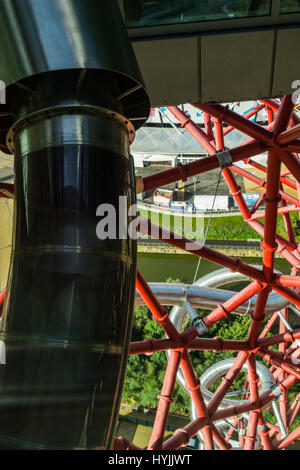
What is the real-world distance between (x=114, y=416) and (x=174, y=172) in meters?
4.57

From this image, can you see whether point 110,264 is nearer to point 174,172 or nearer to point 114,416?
point 114,416

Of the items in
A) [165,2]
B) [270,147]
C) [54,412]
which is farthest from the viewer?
[270,147]

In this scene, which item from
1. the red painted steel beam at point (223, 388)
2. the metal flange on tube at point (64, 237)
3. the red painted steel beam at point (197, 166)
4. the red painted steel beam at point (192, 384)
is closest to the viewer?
the metal flange on tube at point (64, 237)

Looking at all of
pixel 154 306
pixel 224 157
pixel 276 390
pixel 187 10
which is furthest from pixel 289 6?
pixel 276 390

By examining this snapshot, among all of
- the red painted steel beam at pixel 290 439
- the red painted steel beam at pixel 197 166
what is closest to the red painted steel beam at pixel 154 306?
the red painted steel beam at pixel 197 166

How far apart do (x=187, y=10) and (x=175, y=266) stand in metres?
28.6

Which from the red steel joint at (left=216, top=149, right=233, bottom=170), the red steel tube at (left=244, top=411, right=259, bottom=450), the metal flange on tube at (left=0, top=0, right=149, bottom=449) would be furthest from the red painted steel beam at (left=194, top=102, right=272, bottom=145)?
the red steel tube at (left=244, top=411, right=259, bottom=450)

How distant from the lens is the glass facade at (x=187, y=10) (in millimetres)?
4805

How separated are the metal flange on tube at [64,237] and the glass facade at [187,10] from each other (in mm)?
2104

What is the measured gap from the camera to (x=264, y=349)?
1030 centimetres

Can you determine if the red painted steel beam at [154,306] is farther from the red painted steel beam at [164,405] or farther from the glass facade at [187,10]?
the glass facade at [187,10]

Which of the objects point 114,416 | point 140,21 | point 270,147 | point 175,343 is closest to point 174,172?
point 270,147

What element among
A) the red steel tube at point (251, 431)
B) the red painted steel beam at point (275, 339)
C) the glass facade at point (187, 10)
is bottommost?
the red steel tube at point (251, 431)

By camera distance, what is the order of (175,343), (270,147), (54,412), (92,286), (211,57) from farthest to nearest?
1. (175,343)
2. (270,147)
3. (211,57)
4. (92,286)
5. (54,412)
